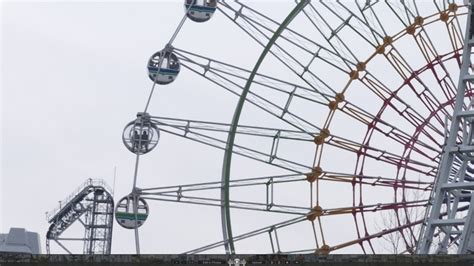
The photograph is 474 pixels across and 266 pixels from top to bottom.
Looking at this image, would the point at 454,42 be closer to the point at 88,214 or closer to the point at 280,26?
the point at 280,26

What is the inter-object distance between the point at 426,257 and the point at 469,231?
7.95 m

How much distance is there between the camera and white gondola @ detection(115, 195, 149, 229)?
4244 centimetres

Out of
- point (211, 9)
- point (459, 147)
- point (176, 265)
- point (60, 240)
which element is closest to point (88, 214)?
point (60, 240)

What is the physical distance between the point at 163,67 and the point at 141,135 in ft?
8.56

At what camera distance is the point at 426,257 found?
28641 mm

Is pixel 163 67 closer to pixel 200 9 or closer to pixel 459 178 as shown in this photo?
pixel 200 9

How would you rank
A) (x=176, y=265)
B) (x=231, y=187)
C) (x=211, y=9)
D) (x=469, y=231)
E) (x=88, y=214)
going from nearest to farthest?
(x=176, y=265) < (x=469, y=231) < (x=231, y=187) < (x=211, y=9) < (x=88, y=214)

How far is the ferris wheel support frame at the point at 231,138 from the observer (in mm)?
41125

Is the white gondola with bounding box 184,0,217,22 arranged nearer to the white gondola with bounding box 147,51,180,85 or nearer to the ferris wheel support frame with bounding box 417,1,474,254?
the white gondola with bounding box 147,51,180,85

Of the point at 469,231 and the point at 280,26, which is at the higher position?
the point at 280,26

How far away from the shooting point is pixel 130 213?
4281 cm

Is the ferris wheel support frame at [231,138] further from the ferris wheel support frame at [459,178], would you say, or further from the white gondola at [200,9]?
the ferris wheel support frame at [459,178]

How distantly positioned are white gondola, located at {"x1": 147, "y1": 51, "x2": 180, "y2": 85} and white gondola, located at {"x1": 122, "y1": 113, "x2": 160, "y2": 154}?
1447mm

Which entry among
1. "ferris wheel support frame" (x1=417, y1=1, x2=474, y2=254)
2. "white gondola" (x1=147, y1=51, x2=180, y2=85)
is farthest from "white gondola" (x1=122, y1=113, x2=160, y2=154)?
"ferris wheel support frame" (x1=417, y1=1, x2=474, y2=254)
